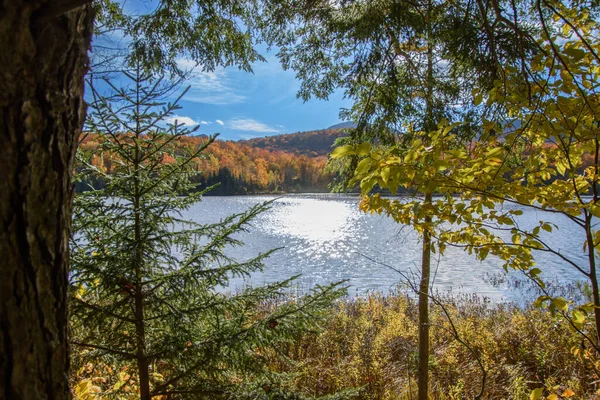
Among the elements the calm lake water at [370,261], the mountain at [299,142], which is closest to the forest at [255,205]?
the calm lake water at [370,261]

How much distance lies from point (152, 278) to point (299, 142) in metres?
65.7

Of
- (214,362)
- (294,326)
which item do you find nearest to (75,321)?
(214,362)

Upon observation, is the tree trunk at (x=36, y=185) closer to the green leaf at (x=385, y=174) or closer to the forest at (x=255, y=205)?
the forest at (x=255, y=205)

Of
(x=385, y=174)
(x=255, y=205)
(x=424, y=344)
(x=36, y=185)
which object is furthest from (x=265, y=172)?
(x=36, y=185)

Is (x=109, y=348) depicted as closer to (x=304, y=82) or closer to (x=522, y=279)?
(x=304, y=82)

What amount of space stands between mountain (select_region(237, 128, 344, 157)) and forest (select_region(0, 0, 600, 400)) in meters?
55.7

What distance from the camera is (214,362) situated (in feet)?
6.15

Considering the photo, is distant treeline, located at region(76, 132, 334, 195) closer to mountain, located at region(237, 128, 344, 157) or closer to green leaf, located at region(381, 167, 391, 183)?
mountain, located at region(237, 128, 344, 157)

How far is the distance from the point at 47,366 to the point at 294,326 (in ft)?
4.32

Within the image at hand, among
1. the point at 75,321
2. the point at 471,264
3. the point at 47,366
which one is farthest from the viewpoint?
the point at 471,264

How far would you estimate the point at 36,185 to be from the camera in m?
0.81

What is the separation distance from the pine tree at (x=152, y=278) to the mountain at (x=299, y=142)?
57287 mm

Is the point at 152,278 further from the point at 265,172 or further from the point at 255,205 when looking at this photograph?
the point at 265,172

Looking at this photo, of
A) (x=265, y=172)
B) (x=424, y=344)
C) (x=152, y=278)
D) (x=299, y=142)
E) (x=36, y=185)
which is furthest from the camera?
(x=299, y=142)
